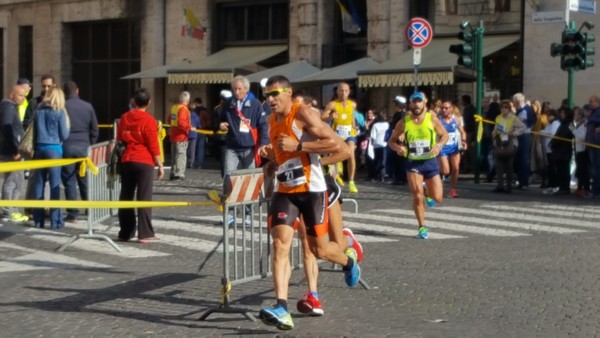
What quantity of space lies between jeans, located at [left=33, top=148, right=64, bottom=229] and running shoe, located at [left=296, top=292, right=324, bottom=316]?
22.4 ft

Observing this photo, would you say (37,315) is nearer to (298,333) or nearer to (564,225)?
(298,333)

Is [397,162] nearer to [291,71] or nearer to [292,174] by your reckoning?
[291,71]

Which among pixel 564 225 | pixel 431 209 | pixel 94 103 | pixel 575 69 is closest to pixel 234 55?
pixel 94 103

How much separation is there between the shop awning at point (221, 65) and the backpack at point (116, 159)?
20.4m

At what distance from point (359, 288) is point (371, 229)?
512 centimetres

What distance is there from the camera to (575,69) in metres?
25.9

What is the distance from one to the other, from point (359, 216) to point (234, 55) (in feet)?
64.3

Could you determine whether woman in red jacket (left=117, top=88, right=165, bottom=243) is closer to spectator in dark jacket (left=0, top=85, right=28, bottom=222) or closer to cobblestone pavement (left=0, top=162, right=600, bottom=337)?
cobblestone pavement (left=0, top=162, right=600, bottom=337)

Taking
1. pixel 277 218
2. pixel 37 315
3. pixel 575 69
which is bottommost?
pixel 37 315

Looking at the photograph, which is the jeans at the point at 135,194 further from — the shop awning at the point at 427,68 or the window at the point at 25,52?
the window at the point at 25,52

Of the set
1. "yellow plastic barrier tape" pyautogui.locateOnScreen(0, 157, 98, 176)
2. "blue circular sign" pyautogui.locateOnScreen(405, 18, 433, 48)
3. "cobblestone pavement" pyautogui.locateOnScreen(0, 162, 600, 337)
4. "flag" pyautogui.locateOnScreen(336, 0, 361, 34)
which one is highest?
"flag" pyautogui.locateOnScreen(336, 0, 361, 34)

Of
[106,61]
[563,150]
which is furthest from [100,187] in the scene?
[106,61]

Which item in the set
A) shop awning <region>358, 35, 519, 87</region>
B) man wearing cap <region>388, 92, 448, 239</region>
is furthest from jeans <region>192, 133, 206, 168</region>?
man wearing cap <region>388, 92, 448, 239</region>

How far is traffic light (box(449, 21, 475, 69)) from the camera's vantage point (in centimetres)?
2591
